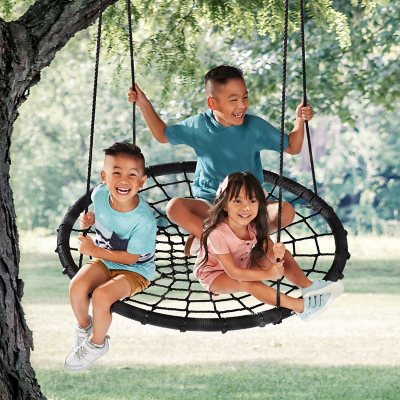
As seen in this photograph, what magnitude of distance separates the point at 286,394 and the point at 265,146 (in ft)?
9.09

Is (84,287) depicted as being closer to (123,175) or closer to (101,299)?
(101,299)

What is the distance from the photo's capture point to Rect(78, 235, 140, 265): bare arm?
277 cm

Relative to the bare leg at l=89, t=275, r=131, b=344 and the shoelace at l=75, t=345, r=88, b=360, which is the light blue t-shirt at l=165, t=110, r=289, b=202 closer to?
the bare leg at l=89, t=275, r=131, b=344

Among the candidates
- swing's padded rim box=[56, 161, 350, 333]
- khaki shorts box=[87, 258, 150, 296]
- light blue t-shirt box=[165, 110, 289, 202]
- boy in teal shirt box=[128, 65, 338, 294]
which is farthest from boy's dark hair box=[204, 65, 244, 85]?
khaki shorts box=[87, 258, 150, 296]

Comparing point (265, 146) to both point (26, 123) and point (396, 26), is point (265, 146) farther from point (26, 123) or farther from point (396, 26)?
point (26, 123)

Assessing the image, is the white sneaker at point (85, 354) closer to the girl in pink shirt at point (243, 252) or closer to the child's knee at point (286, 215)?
the girl in pink shirt at point (243, 252)

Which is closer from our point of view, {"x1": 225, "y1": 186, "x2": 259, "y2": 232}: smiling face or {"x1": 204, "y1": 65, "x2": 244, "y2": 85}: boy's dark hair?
{"x1": 225, "y1": 186, "x2": 259, "y2": 232}: smiling face

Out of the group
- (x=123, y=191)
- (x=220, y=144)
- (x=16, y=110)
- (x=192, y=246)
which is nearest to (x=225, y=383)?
(x=192, y=246)

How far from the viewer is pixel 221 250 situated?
→ 2881mm

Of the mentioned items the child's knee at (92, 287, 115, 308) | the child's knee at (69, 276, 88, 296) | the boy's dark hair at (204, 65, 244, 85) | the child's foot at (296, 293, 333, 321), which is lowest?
the child's foot at (296, 293, 333, 321)

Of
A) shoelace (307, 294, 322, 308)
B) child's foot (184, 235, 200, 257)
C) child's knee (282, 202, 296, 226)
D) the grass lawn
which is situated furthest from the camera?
the grass lawn

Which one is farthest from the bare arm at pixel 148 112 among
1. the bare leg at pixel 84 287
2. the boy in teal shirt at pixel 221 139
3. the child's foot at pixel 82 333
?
the child's foot at pixel 82 333

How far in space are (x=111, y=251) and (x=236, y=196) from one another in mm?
346

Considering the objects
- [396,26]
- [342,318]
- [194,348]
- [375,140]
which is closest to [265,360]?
[194,348]
